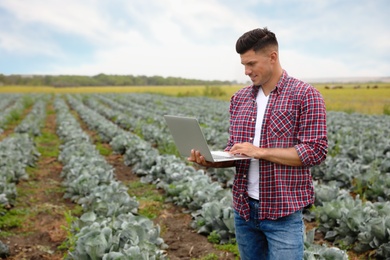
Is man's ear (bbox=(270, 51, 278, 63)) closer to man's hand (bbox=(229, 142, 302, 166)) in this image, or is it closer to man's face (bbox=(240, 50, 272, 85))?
man's face (bbox=(240, 50, 272, 85))

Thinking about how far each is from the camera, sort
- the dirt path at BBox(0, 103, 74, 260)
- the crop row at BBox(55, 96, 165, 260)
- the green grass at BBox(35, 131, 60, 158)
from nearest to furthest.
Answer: the crop row at BBox(55, 96, 165, 260), the dirt path at BBox(0, 103, 74, 260), the green grass at BBox(35, 131, 60, 158)

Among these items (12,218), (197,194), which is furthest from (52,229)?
(197,194)

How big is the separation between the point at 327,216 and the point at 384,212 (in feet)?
2.35

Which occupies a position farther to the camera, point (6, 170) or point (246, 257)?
point (6, 170)

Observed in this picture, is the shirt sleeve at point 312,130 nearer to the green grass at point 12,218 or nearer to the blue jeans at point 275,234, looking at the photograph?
the blue jeans at point 275,234

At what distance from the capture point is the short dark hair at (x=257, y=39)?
2.23 meters

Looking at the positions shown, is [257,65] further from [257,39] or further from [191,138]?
[191,138]

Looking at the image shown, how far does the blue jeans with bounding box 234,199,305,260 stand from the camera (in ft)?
7.45

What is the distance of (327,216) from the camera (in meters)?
5.25

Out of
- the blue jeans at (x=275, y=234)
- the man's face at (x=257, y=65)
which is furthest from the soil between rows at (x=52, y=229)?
the man's face at (x=257, y=65)

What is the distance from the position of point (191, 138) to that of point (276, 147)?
497 mm

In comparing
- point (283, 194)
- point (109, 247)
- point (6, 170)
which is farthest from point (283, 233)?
point (6, 170)

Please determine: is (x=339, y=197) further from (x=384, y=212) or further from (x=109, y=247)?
(x=109, y=247)

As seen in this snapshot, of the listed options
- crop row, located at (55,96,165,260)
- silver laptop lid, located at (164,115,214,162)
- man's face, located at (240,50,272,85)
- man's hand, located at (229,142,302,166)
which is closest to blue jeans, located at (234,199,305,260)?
man's hand, located at (229,142,302,166)
